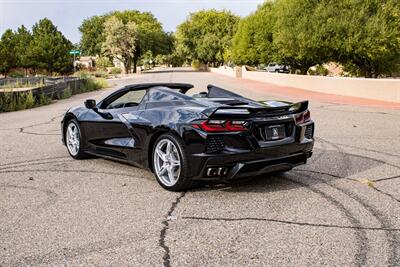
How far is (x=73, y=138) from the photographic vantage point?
23.9 ft

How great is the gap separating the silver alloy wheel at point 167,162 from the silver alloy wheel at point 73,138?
2192 mm

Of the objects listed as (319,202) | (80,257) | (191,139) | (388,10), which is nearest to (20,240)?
(80,257)

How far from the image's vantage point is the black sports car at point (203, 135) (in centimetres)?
479

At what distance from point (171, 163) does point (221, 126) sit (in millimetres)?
835

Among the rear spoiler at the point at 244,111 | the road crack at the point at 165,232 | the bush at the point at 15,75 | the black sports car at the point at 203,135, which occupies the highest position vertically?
the rear spoiler at the point at 244,111

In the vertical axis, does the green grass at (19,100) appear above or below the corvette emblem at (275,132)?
below

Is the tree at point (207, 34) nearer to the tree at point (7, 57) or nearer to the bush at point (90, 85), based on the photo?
the tree at point (7, 57)

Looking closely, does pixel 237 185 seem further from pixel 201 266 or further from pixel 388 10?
pixel 388 10

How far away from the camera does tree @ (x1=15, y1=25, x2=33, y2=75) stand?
58500 mm

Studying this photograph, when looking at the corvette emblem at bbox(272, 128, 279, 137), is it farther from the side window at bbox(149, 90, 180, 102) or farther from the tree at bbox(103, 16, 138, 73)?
the tree at bbox(103, 16, 138, 73)

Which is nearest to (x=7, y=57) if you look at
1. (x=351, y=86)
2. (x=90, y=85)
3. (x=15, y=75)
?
(x=15, y=75)

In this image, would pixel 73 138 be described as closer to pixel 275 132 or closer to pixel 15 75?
pixel 275 132

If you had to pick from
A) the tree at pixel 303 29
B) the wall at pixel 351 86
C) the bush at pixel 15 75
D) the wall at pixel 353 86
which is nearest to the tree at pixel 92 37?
the bush at pixel 15 75

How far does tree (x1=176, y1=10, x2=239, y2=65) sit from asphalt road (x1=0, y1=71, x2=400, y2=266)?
7562 centimetres
